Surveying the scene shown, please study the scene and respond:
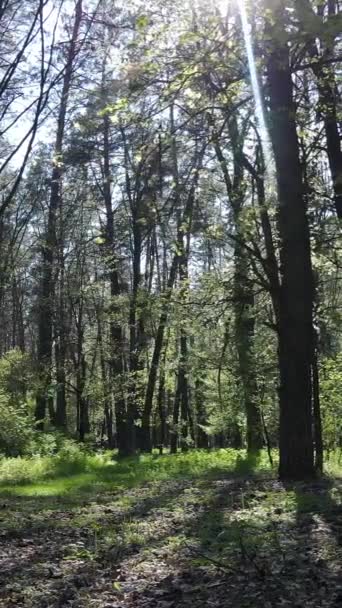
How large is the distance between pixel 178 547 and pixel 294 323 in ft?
14.3

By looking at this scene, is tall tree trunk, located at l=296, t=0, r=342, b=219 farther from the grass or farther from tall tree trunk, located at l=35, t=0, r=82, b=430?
tall tree trunk, located at l=35, t=0, r=82, b=430

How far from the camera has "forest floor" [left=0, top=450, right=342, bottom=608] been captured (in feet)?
14.4

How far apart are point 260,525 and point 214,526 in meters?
0.51

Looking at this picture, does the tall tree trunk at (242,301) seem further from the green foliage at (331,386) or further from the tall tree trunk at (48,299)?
the tall tree trunk at (48,299)

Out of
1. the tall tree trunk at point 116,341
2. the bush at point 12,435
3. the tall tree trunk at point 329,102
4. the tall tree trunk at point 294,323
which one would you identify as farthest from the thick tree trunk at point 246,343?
the bush at point 12,435

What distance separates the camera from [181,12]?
891 cm

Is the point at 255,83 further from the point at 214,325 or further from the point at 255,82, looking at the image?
the point at 214,325

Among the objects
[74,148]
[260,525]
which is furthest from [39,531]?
[74,148]

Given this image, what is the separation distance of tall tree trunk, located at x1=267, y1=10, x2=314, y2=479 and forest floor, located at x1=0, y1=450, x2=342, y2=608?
1.87ft

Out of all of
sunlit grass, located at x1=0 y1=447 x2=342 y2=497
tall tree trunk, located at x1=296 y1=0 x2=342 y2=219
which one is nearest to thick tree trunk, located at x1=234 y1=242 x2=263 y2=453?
sunlit grass, located at x1=0 y1=447 x2=342 y2=497

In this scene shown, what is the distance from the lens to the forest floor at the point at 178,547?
14.4 ft

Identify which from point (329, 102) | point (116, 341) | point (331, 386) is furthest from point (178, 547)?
point (116, 341)

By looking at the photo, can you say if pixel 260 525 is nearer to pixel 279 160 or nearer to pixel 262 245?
pixel 279 160

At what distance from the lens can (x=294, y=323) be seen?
912 cm
